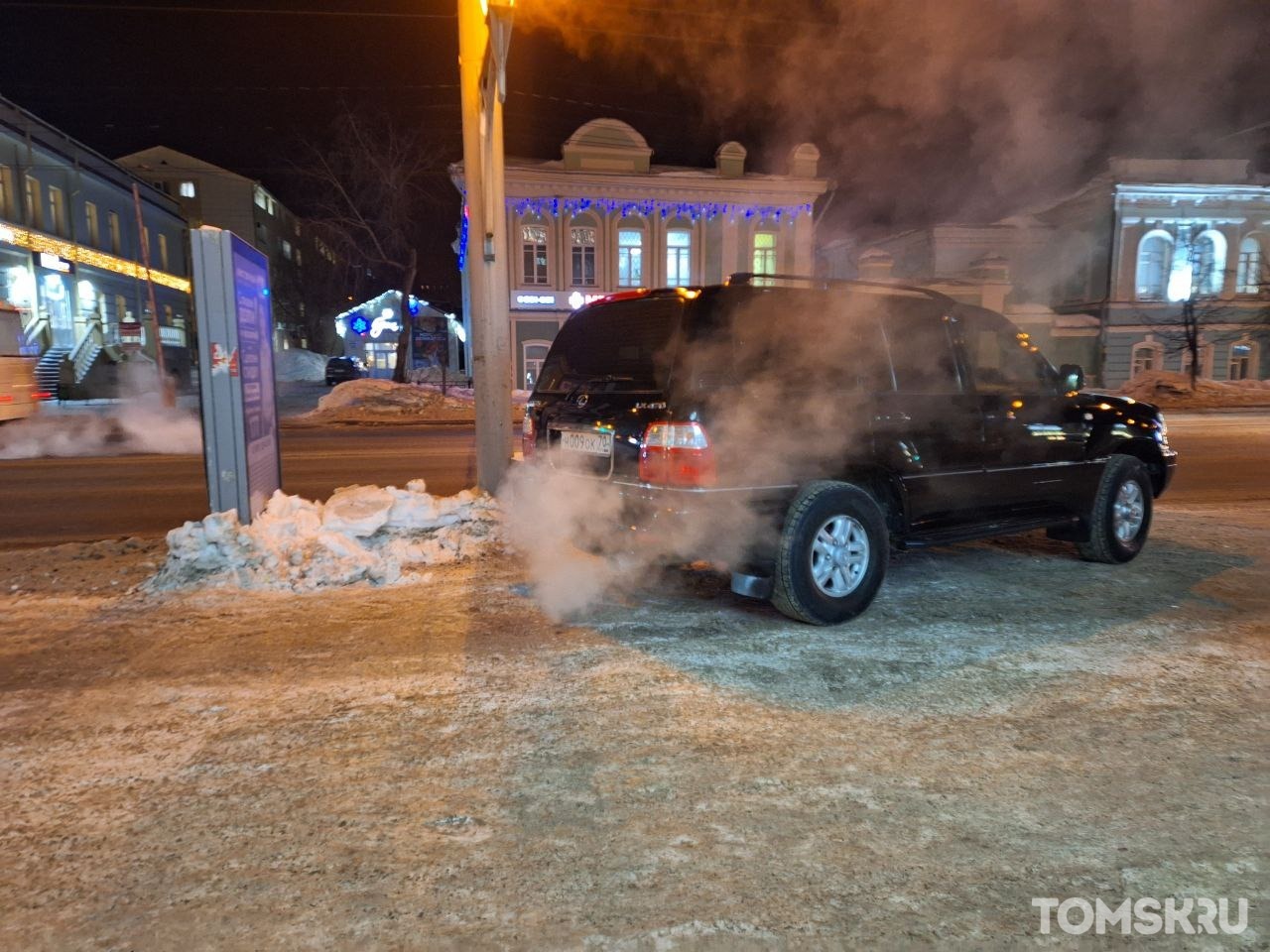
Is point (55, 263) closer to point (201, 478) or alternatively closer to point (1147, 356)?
point (201, 478)

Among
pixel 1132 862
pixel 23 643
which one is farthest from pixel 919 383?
pixel 23 643

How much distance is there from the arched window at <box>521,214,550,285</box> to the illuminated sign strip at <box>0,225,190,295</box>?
460 inches

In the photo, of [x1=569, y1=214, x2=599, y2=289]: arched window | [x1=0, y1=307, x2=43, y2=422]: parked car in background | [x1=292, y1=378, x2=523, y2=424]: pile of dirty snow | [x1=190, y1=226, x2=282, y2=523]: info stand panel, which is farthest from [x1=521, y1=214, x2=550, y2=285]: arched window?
[x1=190, y1=226, x2=282, y2=523]: info stand panel

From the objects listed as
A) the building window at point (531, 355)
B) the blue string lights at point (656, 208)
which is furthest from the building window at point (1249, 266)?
the building window at point (531, 355)

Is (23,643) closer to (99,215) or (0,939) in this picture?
(0,939)

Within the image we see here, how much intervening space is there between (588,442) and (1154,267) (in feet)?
118

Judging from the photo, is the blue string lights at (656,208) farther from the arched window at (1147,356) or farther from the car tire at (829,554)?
the car tire at (829,554)

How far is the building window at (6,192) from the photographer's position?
2784cm

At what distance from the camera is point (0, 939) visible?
7.29 ft

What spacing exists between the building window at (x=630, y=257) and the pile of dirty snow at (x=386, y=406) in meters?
8.50

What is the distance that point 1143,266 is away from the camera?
32969mm

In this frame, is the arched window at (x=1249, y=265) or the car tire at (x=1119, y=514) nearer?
the car tire at (x=1119, y=514)

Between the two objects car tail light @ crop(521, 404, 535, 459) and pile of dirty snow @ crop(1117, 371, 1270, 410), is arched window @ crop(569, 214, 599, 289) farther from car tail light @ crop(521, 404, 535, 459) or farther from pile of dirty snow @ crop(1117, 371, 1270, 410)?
car tail light @ crop(521, 404, 535, 459)

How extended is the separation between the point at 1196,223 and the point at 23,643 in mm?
39302
